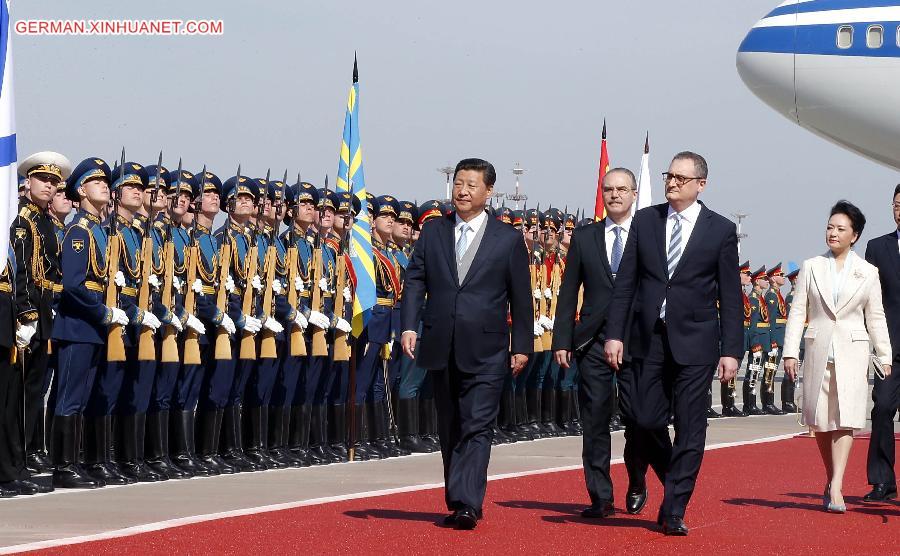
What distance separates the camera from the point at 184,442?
441 inches

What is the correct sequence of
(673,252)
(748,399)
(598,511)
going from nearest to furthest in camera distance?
(673,252) → (598,511) → (748,399)

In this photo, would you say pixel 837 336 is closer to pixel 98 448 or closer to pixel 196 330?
pixel 196 330

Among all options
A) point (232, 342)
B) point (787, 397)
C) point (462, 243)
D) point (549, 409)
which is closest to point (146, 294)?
point (232, 342)

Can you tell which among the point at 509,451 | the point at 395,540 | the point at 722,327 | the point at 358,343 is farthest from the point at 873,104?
the point at 395,540

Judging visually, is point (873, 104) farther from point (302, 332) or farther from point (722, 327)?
point (722, 327)

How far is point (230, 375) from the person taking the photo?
38.0 feet

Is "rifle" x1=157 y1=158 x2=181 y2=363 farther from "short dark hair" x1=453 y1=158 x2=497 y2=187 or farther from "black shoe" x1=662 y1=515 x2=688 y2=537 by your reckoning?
"black shoe" x1=662 y1=515 x2=688 y2=537

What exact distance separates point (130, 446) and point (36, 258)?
1351 mm

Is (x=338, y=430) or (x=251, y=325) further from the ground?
(x=251, y=325)

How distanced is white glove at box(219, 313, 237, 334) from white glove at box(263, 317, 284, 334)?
382mm

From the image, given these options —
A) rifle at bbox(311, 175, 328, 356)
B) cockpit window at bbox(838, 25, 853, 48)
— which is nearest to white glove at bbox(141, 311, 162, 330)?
rifle at bbox(311, 175, 328, 356)

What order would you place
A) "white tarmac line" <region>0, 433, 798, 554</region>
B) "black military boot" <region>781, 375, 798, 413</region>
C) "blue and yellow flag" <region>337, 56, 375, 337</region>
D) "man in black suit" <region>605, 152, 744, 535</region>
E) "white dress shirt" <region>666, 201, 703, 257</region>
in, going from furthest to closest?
"black military boot" <region>781, 375, 798, 413</region>, "blue and yellow flag" <region>337, 56, 375, 337</region>, "white dress shirt" <region>666, 201, 703, 257</region>, "man in black suit" <region>605, 152, 744, 535</region>, "white tarmac line" <region>0, 433, 798, 554</region>

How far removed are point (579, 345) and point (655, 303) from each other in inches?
36.8

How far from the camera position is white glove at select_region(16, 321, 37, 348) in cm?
980
